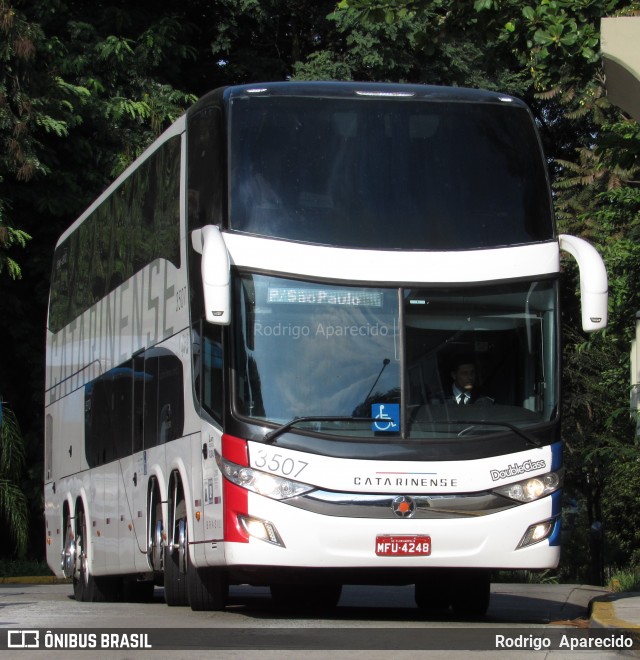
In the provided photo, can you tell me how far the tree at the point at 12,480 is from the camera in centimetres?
2744

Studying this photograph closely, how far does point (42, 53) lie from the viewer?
90.5ft

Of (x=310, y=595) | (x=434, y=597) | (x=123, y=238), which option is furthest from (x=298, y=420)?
(x=123, y=238)

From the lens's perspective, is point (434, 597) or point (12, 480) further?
point (12, 480)

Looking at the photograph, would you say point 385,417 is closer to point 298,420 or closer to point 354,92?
point 298,420

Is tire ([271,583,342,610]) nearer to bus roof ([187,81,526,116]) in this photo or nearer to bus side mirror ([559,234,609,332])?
bus side mirror ([559,234,609,332])

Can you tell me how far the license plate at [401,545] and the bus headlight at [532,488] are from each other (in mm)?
705

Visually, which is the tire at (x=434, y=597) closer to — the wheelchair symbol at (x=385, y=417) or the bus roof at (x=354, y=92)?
the wheelchair symbol at (x=385, y=417)

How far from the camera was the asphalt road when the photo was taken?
9.52 metres

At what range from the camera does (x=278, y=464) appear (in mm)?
11281

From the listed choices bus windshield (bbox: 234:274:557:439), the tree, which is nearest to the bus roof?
bus windshield (bbox: 234:274:557:439)

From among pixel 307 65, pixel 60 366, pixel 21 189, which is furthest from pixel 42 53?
pixel 60 366

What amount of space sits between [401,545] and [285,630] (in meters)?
1.08

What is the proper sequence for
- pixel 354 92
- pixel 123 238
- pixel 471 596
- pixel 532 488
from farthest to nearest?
pixel 123 238 < pixel 471 596 < pixel 354 92 < pixel 532 488

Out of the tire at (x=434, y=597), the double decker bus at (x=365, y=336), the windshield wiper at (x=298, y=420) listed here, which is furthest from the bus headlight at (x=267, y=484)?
the tire at (x=434, y=597)
